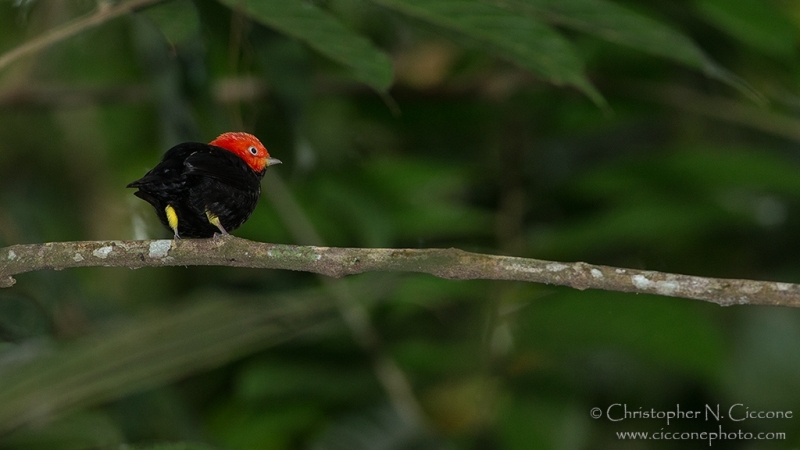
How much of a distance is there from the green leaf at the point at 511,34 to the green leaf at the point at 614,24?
64 millimetres

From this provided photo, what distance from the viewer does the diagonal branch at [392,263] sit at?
5.51 ft

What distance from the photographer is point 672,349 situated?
11.1 ft

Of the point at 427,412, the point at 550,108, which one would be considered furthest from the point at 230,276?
the point at 550,108

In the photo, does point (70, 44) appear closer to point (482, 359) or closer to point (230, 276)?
point (230, 276)

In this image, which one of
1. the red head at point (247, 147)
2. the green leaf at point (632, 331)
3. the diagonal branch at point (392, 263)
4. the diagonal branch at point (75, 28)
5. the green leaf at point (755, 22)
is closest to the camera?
the diagonal branch at point (392, 263)

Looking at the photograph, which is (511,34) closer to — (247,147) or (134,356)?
(247,147)

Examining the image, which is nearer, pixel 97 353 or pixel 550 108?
pixel 97 353

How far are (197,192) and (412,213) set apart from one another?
201 centimetres

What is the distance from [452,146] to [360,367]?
7.27 ft

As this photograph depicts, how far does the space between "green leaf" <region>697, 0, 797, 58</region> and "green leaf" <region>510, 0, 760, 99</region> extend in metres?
0.78

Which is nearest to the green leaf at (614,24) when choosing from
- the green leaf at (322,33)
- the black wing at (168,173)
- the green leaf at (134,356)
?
the green leaf at (322,33)

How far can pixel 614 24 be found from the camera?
2.56 metres

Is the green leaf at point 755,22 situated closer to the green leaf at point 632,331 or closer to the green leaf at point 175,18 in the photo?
the green leaf at point 632,331

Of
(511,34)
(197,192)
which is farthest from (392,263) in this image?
(511,34)
